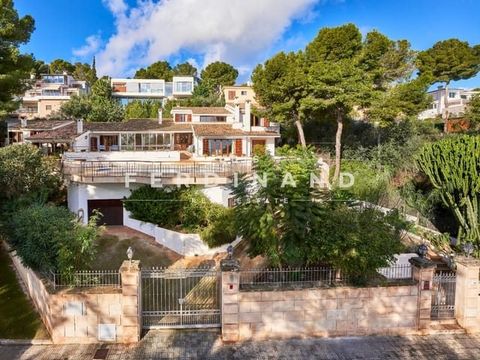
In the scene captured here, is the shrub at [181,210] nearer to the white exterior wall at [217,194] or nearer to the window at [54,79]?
the white exterior wall at [217,194]

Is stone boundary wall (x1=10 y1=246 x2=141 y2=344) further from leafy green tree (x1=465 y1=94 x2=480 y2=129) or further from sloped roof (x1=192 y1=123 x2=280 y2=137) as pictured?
leafy green tree (x1=465 y1=94 x2=480 y2=129)

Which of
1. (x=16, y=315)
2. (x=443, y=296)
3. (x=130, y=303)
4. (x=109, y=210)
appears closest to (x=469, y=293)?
(x=443, y=296)

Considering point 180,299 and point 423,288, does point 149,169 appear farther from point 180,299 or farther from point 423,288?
point 423,288

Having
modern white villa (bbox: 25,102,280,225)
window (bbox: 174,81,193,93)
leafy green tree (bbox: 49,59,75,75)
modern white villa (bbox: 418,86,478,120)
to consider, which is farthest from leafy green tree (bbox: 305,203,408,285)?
leafy green tree (bbox: 49,59,75,75)

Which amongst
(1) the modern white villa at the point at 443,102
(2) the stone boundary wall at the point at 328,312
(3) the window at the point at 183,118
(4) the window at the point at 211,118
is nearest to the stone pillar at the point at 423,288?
(2) the stone boundary wall at the point at 328,312

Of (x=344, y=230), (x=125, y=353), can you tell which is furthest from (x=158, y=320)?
(x=344, y=230)

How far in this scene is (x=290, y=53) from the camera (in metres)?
31.4

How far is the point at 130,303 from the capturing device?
36.6ft

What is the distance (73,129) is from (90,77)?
4776 cm

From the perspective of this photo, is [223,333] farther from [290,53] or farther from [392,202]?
[290,53]

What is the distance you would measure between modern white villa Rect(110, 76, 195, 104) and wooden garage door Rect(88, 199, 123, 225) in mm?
47375

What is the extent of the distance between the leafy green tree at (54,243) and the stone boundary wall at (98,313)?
3.19 ft

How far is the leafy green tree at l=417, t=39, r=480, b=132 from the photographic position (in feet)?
135

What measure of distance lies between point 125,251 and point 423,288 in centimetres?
1271
